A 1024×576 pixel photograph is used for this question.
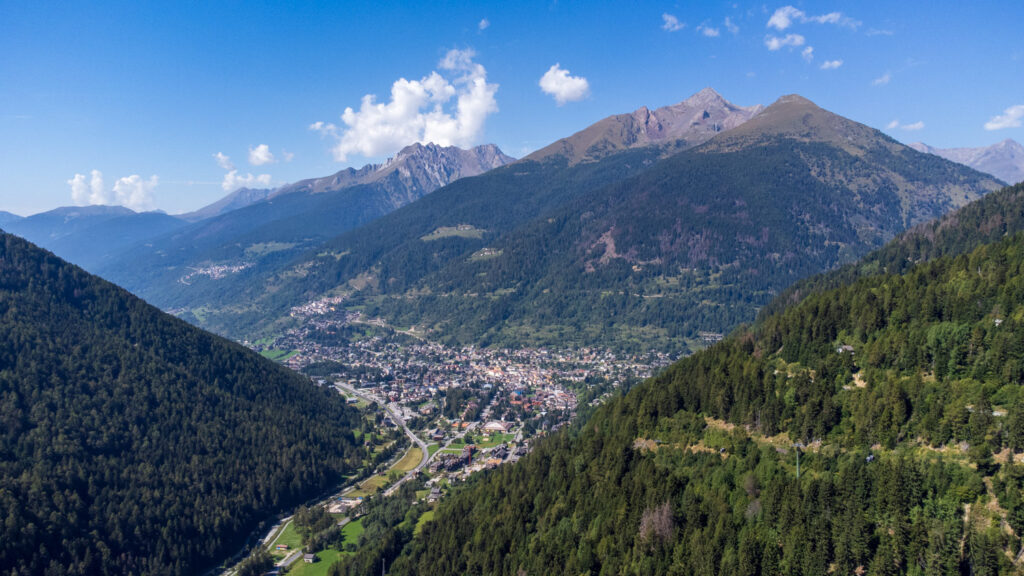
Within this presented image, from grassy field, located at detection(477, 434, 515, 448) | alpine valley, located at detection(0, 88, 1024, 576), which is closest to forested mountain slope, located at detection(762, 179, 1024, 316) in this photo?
alpine valley, located at detection(0, 88, 1024, 576)

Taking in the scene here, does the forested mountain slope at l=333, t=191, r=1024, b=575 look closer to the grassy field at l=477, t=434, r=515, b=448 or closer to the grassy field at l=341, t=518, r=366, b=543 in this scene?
the grassy field at l=341, t=518, r=366, b=543

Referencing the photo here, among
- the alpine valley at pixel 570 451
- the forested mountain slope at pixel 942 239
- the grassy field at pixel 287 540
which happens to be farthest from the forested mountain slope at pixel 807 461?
the forested mountain slope at pixel 942 239

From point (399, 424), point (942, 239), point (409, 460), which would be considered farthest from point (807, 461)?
point (399, 424)

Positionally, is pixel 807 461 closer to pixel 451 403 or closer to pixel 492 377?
pixel 451 403

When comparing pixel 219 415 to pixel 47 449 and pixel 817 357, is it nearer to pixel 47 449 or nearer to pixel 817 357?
pixel 47 449

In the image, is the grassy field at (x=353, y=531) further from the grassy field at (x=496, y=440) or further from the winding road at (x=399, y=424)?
the grassy field at (x=496, y=440)

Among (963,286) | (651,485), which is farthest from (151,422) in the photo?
(963,286)
